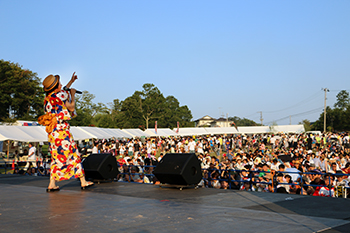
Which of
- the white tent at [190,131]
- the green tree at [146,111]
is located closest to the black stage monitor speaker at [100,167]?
the white tent at [190,131]

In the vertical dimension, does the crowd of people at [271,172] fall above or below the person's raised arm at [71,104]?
below

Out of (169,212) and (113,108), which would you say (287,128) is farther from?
(169,212)

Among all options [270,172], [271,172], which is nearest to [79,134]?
[270,172]

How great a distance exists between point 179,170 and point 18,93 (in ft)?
161

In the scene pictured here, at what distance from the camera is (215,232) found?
3842 mm

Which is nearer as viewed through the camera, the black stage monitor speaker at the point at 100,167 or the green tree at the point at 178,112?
the black stage monitor speaker at the point at 100,167

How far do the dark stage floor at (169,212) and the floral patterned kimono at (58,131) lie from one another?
0.48m

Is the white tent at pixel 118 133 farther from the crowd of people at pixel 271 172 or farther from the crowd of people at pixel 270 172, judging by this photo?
the crowd of people at pixel 271 172

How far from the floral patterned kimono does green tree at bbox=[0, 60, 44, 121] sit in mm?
39643

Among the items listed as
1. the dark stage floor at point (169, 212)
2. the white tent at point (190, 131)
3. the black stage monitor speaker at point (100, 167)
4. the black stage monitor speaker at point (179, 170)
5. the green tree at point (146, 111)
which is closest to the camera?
the dark stage floor at point (169, 212)

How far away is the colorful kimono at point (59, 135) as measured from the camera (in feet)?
24.0

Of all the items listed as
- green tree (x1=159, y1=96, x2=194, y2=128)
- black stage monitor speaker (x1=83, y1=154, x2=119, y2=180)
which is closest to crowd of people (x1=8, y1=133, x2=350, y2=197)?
black stage monitor speaker (x1=83, y1=154, x2=119, y2=180)

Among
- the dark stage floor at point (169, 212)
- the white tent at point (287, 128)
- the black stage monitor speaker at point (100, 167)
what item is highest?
the white tent at point (287, 128)

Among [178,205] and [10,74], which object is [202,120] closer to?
[10,74]
